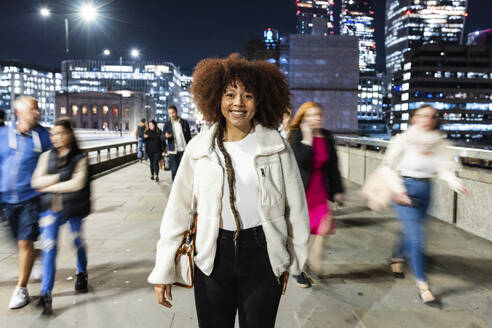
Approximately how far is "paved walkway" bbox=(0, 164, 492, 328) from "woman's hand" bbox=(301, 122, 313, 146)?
61.8 inches

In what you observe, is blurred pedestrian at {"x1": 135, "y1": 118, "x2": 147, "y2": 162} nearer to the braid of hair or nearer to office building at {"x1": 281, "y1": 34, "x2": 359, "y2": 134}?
the braid of hair

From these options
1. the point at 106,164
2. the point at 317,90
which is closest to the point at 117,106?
the point at 317,90

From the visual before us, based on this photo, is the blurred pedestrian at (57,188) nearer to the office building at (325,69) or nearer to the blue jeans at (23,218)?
the blue jeans at (23,218)

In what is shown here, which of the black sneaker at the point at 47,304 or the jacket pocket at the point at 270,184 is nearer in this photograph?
the jacket pocket at the point at 270,184

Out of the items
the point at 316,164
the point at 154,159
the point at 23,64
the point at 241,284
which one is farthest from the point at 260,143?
the point at 23,64

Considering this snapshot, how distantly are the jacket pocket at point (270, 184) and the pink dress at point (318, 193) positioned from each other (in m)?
2.42

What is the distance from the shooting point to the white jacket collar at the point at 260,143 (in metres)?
1.97

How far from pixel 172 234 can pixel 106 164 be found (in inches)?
567

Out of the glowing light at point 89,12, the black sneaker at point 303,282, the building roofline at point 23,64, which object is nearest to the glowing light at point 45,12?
the glowing light at point 89,12

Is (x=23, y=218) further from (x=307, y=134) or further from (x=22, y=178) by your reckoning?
(x=307, y=134)

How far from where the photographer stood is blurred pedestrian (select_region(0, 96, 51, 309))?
3.62 metres

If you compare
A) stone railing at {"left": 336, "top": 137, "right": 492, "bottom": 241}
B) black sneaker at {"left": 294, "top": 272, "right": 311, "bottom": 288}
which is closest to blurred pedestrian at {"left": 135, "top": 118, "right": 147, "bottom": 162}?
stone railing at {"left": 336, "top": 137, "right": 492, "bottom": 241}

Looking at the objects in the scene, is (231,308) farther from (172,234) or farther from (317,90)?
(317,90)

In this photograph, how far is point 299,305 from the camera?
3727 millimetres
